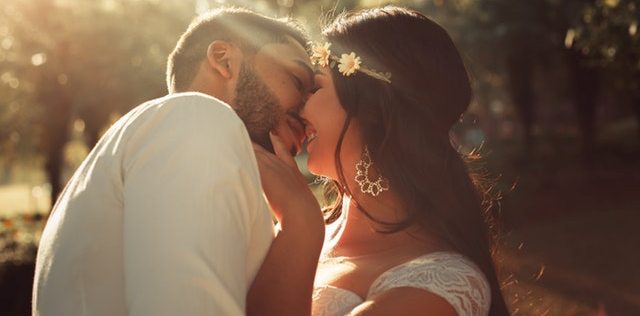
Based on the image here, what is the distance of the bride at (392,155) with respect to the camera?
3334 millimetres

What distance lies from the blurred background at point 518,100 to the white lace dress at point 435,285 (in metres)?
7.52

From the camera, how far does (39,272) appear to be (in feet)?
7.30

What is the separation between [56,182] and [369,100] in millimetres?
21908

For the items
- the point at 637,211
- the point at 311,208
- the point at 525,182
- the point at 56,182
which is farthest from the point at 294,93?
the point at 56,182

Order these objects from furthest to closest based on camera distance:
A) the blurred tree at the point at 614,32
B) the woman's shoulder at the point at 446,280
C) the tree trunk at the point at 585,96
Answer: the tree trunk at the point at 585,96 → the blurred tree at the point at 614,32 → the woman's shoulder at the point at 446,280

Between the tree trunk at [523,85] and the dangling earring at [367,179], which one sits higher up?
the dangling earring at [367,179]

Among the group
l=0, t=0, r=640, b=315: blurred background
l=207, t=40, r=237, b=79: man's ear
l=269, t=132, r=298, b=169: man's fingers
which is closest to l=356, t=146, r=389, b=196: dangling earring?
l=269, t=132, r=298, b=169: man's fingers

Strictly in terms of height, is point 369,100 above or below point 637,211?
above

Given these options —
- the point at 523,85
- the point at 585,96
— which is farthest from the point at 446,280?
the point at 523,85

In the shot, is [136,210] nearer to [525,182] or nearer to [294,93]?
[294,93]

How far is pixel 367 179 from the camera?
145 inches

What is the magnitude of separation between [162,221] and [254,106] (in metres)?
1.43

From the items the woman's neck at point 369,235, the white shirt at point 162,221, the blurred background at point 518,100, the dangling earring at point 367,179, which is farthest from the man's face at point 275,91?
the blurred background at point 518,100

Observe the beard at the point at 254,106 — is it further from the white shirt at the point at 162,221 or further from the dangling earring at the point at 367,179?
the white shirt at the point at 162,221
